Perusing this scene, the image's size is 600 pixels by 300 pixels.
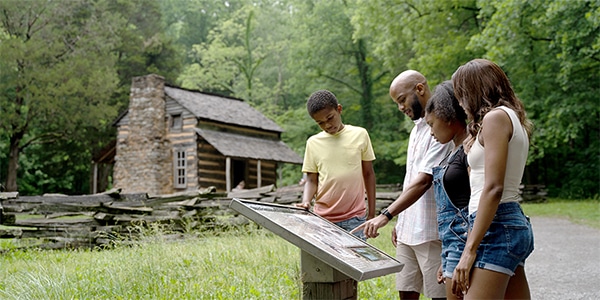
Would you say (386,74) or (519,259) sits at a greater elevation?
(386,74)

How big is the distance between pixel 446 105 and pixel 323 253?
3.50ft

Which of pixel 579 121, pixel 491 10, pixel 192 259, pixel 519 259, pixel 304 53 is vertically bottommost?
pixel 192 259

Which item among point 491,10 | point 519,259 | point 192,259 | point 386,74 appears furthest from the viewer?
point 386,74

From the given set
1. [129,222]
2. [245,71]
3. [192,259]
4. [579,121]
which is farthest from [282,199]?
[245,71]

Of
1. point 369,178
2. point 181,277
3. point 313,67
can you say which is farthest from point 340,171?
point 313,67

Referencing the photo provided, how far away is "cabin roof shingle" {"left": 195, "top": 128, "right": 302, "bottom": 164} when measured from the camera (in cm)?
2369

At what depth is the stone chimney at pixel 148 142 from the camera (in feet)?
84.5

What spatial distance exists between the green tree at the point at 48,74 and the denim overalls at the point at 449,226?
24.0 m

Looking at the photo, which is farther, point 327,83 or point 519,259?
point 327,83

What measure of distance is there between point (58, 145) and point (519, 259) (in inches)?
1254

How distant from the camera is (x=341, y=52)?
33.8 meters

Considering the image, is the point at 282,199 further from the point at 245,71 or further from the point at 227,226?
the point at 245,71

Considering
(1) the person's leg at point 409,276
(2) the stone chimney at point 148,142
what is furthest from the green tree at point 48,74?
(1) the person's leg at point 409,276

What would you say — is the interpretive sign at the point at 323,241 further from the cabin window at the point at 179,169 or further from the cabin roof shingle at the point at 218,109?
the cabin window at the point at 179,169
